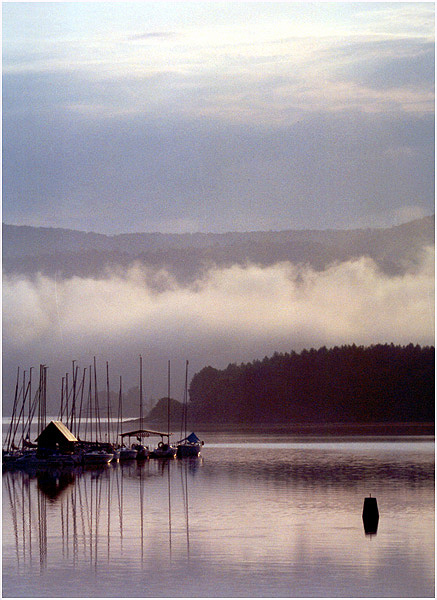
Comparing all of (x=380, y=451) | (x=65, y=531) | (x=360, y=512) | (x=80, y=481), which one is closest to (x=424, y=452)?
(x=380, y=451)

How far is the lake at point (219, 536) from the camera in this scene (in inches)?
1029

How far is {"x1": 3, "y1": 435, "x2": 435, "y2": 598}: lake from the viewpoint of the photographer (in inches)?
1029

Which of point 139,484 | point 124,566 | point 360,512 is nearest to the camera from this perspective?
point 124,566

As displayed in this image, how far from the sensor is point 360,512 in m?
40.9

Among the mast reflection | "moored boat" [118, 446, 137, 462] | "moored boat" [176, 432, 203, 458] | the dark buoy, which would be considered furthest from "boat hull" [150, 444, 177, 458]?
the dark buoy

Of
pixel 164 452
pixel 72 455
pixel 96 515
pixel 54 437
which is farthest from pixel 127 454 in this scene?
pixel 96 515

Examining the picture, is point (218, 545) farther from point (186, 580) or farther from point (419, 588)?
point (419, 588)

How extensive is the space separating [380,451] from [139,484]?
1601 inches

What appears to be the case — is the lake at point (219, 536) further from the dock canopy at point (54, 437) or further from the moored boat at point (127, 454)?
the moored boat at point (127, 454)

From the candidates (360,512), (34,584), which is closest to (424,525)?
(360,512)

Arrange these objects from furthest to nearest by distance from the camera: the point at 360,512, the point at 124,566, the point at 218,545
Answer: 1. the point at 360,512
2. the point at 218,545
3. the point at 124,566

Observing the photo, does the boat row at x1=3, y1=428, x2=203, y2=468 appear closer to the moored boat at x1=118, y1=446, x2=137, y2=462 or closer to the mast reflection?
the moored boat at x1=118, y1=446, x2=137, y2=462

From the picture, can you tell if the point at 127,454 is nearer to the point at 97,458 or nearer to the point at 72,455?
the point at 97,458

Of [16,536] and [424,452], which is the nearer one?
[16,536]
